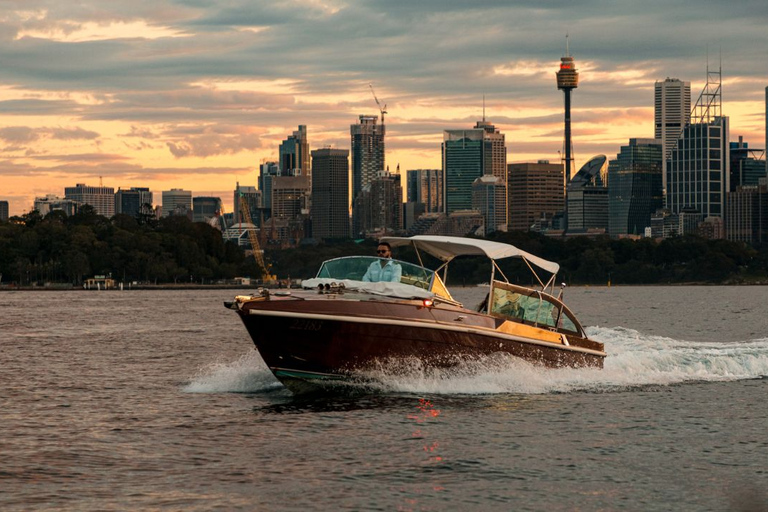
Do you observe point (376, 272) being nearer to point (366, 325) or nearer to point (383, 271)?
point (383, 271)

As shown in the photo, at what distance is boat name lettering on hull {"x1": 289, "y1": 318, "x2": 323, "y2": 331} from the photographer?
2603 cm

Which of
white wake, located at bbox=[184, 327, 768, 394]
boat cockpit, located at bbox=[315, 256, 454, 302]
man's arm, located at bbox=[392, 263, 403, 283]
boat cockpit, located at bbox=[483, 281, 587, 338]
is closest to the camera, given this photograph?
man's arm, located at bbox=[392, 263, 403, 283]

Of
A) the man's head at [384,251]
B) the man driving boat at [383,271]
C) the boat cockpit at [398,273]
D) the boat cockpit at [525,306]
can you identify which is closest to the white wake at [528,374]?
the boat cockpit at [525,306]

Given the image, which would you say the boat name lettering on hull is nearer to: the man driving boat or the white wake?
the white wake

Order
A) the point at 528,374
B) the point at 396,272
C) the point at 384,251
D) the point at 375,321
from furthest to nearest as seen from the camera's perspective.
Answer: the point at 528,374, the point at 384,251, the point at 396,272, the point at 375,321

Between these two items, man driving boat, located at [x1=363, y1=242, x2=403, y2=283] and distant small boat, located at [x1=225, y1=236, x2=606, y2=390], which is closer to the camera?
distant small boat, located at [x1=225, y1=236, x2=606, y2=390]

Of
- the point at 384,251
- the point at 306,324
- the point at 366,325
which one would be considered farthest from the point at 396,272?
the point at 306,324

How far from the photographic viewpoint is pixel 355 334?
26.2 metres

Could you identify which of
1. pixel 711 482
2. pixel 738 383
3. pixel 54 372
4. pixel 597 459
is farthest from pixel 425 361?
pixel 54 372

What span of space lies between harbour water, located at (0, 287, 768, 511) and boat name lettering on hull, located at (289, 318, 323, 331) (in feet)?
6.10

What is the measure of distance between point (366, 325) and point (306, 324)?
1307mm

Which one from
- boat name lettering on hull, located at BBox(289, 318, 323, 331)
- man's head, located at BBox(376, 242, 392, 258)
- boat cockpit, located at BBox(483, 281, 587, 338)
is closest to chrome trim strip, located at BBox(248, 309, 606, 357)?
Answer: boat name lettering on hull, located at BBox(289, 318, 323, 331)

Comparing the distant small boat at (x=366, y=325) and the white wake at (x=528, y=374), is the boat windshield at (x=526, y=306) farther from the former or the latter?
the white wake at (x=528, y=374)

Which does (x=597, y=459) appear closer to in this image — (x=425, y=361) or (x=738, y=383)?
(x=425, y=361)
